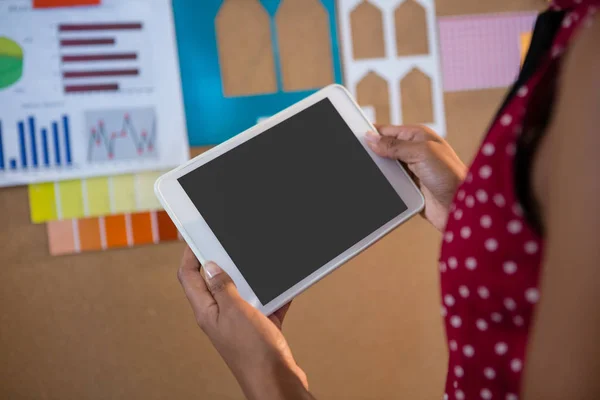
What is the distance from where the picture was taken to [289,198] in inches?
19.0

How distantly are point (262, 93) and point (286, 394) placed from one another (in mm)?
438

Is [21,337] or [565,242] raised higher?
[565,242]

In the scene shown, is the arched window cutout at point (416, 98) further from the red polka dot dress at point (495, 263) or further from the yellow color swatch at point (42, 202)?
the yellow color swatch at point (42, 202)

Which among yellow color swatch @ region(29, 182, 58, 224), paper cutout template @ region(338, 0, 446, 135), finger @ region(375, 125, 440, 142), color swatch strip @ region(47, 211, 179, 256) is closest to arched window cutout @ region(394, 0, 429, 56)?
paper cutout template @ region(338, 0, 446, 135)

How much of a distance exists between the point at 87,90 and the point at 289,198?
351 mm

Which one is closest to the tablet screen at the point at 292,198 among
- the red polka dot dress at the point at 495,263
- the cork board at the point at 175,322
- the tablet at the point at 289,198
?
the tablet at the point at 289,198

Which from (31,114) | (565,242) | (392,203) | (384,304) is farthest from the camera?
(384,304)

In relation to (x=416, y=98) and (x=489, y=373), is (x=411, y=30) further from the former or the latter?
(x=489, y=373)

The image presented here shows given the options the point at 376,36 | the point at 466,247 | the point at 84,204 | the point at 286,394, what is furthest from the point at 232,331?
the point at 376,36

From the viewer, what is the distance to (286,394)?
39 cm

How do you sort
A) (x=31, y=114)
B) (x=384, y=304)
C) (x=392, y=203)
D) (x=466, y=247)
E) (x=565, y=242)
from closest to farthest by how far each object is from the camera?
(x=565, y=242) < (x=466, y=247) < (x=392, y=203) < (x=31, y=114) < (x=384, y=304)

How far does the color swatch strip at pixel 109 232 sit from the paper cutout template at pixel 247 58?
13cm

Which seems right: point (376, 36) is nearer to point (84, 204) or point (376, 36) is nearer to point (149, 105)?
point (149, 105)

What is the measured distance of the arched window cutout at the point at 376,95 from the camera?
709 mm
